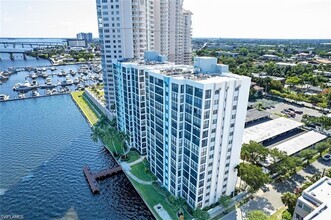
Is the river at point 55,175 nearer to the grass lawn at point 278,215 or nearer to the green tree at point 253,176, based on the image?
the green tree at point 253,176

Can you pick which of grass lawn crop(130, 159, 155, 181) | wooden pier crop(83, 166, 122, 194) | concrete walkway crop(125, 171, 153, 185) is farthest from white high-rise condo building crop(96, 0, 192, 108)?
concrete walkway crop(125, 171, 153, 185)

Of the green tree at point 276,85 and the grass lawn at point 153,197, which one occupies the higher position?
the green tree at point 276,85

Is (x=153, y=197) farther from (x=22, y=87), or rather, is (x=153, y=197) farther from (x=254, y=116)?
(x=22, y=87)

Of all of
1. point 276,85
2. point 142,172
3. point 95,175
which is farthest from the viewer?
point 276,85

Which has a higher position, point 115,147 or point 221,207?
point 115,147

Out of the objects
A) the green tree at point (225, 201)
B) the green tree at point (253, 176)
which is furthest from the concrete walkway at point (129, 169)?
the green tree at point (253, 176)

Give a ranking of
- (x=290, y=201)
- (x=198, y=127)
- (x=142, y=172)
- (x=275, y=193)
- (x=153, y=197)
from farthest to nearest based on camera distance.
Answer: (x=142, y=172) < (x=275, y=193) < (x=153, y=197) < (x=290, y=201) < (x=198, y=127)

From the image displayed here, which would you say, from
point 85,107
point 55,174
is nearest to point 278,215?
point 55,174
